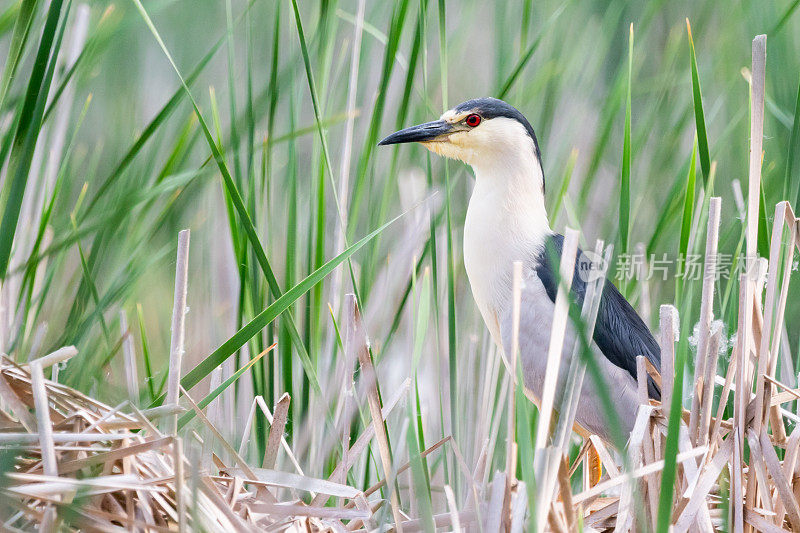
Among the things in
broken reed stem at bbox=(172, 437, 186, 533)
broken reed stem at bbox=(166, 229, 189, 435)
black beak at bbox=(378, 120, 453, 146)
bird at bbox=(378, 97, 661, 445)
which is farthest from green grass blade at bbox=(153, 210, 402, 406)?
bird at bbox=(378, 97, 661, 445)

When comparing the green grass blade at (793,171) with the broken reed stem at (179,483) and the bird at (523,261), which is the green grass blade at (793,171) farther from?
the broken reed stem at (179,483)

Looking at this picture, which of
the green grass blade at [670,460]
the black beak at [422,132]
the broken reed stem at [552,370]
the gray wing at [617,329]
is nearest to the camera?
the green grass blade at [670,460]

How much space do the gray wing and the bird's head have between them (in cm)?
24

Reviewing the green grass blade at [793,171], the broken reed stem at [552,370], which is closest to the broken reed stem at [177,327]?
the broken reed stem at [552,370]

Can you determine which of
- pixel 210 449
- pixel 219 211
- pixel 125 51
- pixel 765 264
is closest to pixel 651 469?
pixel 765 264

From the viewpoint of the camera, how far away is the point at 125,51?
7.61 feet

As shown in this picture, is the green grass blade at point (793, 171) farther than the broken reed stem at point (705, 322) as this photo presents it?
Yes

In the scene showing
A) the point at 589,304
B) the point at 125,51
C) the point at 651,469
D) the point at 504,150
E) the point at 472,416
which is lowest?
the point at 472,416

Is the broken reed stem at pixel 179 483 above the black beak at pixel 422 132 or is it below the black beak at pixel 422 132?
below

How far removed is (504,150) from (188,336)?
36.7 inches

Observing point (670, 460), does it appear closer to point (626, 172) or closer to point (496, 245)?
point (626, 172)

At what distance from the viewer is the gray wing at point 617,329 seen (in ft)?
5.82

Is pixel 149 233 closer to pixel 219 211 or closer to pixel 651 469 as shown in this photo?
pixel 219 211

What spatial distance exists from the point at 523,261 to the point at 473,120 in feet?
1.10
